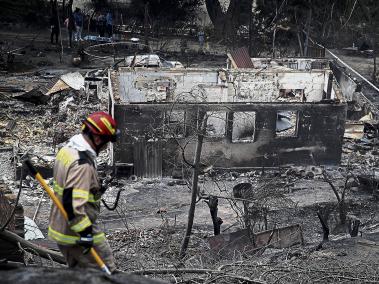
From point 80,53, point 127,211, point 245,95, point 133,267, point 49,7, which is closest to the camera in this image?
point 133,267

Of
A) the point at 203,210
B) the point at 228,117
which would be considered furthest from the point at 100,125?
the point at 228,117

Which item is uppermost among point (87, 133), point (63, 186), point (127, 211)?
point (87, 133)

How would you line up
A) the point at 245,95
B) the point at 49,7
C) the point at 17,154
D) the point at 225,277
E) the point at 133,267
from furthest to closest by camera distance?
the point at 49,7, the point at 245,95, the point at 17,154, the point at 133,267, the point at 225,277

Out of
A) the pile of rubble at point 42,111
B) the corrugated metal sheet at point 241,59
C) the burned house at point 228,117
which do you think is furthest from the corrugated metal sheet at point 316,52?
the pile of rubble at point 42,111

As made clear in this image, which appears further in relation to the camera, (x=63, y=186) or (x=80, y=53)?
(x=80, y=53)

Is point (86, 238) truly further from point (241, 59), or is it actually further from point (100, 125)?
point (241, 59)

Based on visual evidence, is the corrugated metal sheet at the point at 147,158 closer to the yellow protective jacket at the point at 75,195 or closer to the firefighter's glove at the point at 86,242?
the yellow protective jacket at the point at 75,195

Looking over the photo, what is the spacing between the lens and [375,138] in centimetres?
2112

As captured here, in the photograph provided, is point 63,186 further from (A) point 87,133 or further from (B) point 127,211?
(B) point 127,211

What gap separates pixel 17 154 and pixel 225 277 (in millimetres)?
12355

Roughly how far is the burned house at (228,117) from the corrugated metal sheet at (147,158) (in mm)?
27

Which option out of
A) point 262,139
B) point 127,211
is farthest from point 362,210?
point 127,211

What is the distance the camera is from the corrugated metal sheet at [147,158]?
17969 mm

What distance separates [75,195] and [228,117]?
12967mm
